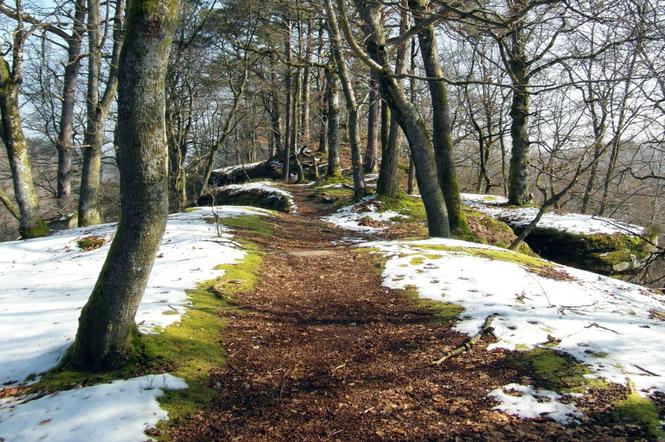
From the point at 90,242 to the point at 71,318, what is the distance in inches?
205

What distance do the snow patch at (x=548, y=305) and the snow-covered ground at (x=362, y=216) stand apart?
12.5 ft

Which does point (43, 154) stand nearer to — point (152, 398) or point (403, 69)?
point (403, 69)

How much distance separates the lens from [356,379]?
12.2 feet

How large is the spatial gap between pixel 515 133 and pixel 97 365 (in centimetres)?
1554

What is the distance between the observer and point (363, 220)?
1265 cm

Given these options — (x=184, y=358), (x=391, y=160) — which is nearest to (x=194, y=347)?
(x=184, y=358)

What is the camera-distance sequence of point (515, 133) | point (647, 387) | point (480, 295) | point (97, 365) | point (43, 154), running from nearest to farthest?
point (647, 387) → point (97, 365) → point (480, 295) → point (515, 133) → point (43, 154)

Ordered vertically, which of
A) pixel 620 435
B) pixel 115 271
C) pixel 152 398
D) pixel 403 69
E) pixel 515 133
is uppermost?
pixel 403 69

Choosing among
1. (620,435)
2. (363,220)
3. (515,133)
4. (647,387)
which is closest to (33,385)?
(620,435)

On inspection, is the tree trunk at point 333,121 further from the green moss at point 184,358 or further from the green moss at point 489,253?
the green moss at point 184,358

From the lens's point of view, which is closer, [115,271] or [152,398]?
[152,398]

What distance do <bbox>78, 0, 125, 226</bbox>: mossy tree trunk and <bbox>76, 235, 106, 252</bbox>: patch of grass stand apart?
12.6 ft

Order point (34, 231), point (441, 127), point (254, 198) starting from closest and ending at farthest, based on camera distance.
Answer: point (441, 127) → point (34, 231) → point (254, 198)

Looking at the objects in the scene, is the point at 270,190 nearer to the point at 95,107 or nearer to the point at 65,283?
the point at 95,107
